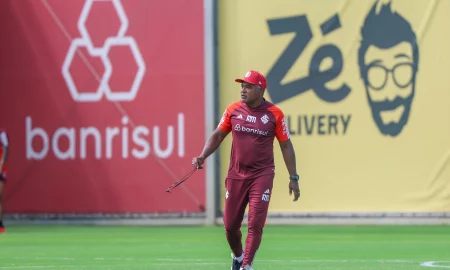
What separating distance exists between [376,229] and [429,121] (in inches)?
89.8

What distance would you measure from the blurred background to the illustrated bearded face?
2 cm

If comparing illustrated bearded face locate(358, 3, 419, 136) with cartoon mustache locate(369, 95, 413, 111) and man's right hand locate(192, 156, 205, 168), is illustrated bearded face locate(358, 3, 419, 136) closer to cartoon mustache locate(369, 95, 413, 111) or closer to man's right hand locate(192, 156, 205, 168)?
cartoon mustache locate(369, 95, 413, 111)

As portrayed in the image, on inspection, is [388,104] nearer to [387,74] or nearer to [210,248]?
[387,74]

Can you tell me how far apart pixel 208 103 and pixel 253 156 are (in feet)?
31.7

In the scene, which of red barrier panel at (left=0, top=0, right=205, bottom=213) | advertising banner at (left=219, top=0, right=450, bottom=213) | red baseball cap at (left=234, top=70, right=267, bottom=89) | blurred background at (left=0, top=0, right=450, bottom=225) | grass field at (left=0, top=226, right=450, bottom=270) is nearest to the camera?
red baseball cap at (left=234, top=70, right=267, bottom=89)

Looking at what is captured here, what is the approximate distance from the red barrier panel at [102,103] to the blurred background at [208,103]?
0.03 meters

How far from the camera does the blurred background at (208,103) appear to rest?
21266 mm

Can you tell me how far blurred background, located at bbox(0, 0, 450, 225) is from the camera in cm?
2127

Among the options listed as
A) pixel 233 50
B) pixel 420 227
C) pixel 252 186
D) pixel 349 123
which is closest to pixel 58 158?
pixel 233 50

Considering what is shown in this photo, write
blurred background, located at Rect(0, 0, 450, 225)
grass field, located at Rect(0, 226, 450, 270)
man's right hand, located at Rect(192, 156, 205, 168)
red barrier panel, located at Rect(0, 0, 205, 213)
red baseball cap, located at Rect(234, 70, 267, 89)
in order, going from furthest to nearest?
red barrier panel, located at Rect(0, 0, 205, 213) → blurred background, located at Rect(0, 0, 450, 225) → grass field, located at Rect(0, 226, 450, 270) → man's right hand, located at Rect(192, 156, 205, 168) → red baseball cap, located at Rect(234, 70, 267, 89)

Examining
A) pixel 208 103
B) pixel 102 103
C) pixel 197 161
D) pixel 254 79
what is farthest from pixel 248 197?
pixel 102 103

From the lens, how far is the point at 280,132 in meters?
12.4

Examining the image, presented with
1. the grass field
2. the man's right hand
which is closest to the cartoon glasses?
the grass field

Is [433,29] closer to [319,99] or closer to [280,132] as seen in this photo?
[319,99]
